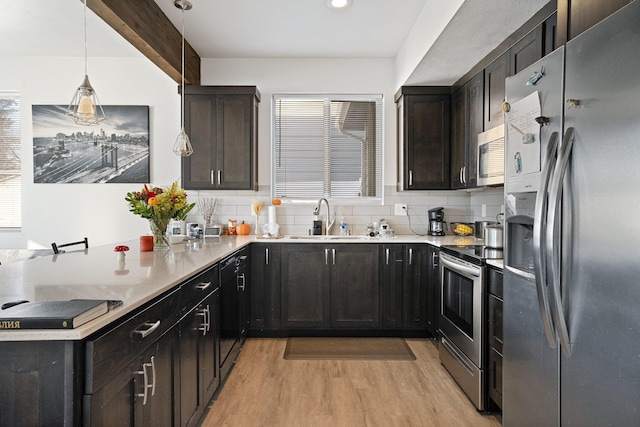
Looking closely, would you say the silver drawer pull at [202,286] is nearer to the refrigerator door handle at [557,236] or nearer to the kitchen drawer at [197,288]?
the kitchen drawer at [197,288]

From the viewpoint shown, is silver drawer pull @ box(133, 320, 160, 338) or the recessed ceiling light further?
the recessed ceiling light

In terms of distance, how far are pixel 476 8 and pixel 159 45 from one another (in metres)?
2.32

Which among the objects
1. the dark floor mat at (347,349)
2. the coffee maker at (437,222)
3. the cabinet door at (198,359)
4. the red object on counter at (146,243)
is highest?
the coffee maker at (437,222)

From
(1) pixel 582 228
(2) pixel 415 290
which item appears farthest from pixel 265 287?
(1) pixel 582 228

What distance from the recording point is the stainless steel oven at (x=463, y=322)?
2.29 meters

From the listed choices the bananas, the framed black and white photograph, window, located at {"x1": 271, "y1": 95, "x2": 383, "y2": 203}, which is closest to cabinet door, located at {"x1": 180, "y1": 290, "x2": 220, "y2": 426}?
window, located at {"x1": 271, "y1": 95, "x2": 383, "y2": 203}

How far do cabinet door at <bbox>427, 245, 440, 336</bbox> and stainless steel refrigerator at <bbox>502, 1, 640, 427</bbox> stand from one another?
1.57 m

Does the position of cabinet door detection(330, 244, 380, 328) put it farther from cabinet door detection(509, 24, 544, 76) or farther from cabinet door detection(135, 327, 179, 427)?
cabinet door detection(135, 327, 179, 427)

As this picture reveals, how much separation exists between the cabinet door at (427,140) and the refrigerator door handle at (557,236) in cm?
253

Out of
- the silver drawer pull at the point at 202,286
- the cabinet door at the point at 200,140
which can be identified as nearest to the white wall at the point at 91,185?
the cabinet door at the point at 200,140

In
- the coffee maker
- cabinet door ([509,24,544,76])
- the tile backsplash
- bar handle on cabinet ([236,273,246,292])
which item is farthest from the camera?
the tile backsplash

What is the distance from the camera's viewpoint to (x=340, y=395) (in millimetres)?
2494

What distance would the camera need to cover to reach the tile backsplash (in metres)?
4.11

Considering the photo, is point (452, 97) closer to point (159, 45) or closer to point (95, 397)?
point (159, 45)
